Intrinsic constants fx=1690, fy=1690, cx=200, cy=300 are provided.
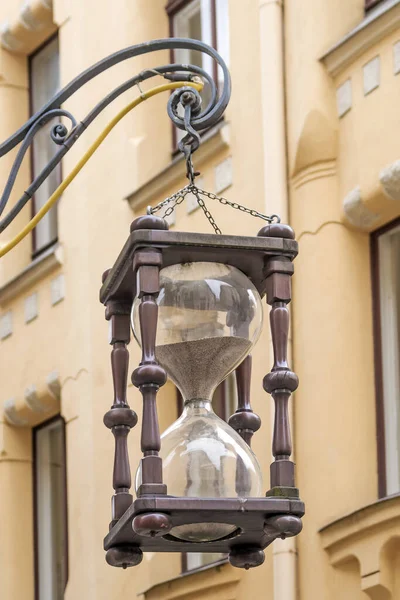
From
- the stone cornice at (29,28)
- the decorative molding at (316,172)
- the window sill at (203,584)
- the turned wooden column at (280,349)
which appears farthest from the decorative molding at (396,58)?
the stone cornice at (29,28)

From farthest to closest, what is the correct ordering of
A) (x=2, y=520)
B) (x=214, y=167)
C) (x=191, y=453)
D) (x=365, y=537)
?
(x=2, y=520), (x=214, y=167), (x=365, y=537), (x=191, y=453)

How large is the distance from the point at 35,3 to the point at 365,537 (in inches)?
315

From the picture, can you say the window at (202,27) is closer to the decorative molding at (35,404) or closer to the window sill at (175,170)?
the window sill at (175,170)

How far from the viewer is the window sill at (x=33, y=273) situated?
1529 centimetres

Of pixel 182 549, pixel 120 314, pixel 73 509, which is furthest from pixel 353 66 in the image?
pixel 182 549

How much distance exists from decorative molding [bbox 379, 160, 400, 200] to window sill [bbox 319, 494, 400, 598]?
2.05 metres

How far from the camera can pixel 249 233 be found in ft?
40.2

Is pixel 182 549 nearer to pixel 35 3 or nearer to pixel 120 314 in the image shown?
pixel 120 314

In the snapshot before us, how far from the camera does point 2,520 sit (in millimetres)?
15844

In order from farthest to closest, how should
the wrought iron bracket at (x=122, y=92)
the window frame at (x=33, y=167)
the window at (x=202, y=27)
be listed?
the window frame at (x=33, y=167), the window at (x=202, y=27), the wrought iron bracket at (x=122, y=92)

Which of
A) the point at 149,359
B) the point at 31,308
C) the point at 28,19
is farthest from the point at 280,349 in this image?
the point at 28,19

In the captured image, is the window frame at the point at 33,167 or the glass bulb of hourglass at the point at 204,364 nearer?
the glass bulb of hourglass at the point at 204,364

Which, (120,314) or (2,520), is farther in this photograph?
(2,520)

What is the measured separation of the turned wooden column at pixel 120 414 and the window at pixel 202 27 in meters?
7.74
